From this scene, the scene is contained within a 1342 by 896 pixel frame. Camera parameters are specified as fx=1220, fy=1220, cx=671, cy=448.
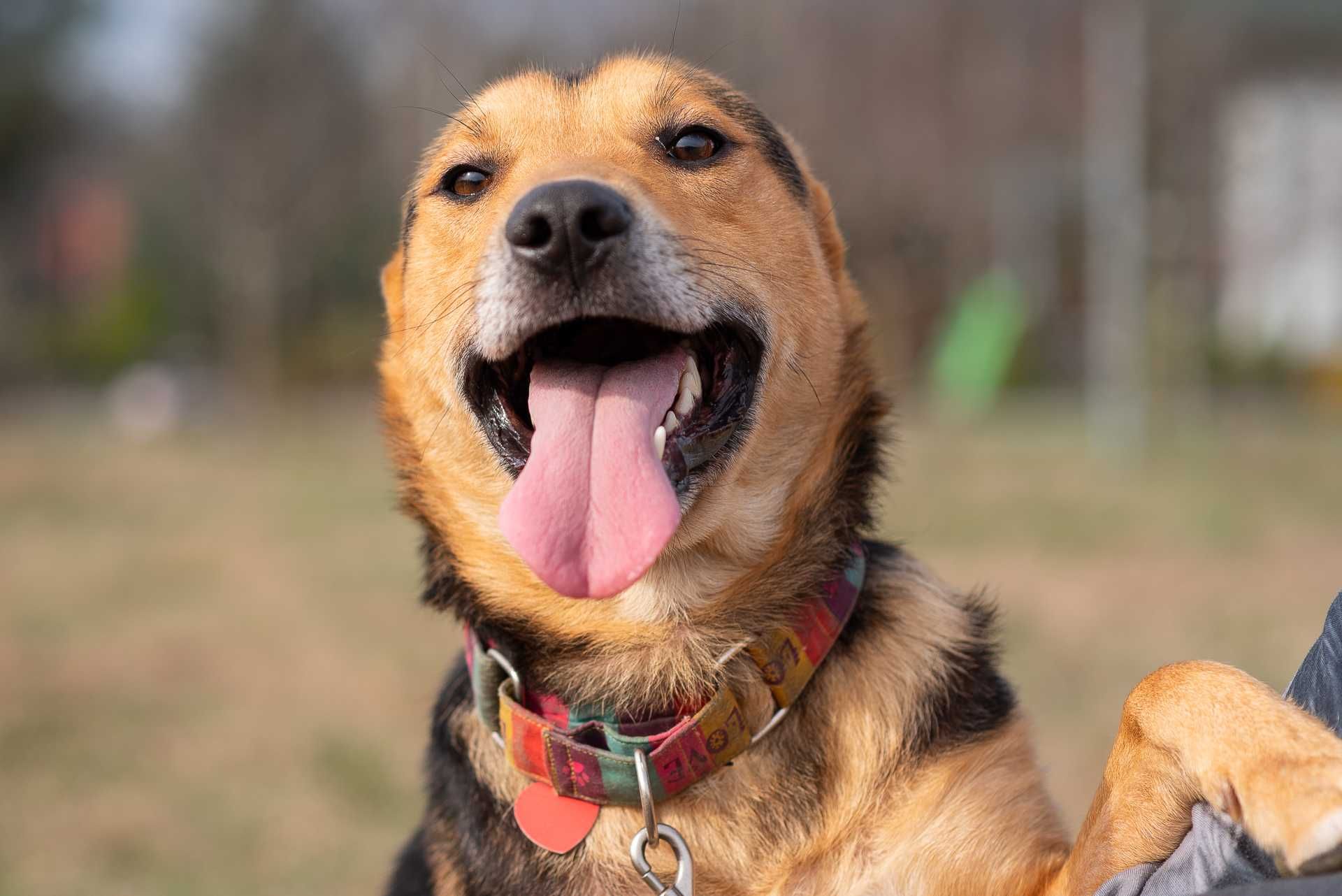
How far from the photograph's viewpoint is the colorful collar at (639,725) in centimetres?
236

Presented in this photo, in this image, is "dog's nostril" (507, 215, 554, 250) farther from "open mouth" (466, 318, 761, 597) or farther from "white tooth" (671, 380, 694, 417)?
"white tooth" (671, 380, 694, 417)

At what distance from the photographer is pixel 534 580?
272 centimetres

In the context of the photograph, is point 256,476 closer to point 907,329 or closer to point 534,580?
point 534,580

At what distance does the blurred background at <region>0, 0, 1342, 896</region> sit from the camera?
634 centimetres

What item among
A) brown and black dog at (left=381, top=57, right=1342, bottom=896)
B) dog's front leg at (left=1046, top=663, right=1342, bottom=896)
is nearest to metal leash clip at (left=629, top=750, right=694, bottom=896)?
brown and black dog at (left=381, top=57, right=1342, bottom=896)

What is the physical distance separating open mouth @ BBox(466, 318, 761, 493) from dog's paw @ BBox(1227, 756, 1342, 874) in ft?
4.03

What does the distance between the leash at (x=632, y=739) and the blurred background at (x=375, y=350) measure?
0.66 m

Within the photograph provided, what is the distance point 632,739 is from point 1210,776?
3.41ft

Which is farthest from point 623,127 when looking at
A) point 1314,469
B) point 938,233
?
point 938,233

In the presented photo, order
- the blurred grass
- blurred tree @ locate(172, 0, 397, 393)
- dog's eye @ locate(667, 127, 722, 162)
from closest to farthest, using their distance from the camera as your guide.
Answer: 1. dog's eye @ locate(667, 127, 722, 162)
2. the blurred grass
3. blurred tree @ locate(172, 0, 397, 393)

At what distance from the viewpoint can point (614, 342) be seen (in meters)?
2.74

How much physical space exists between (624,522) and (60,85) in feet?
130

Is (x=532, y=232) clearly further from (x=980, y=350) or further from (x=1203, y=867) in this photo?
(x=980, y=350)

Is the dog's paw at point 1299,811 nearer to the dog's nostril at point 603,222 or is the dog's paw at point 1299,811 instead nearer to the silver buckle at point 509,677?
the silver buckle at point 509,677
